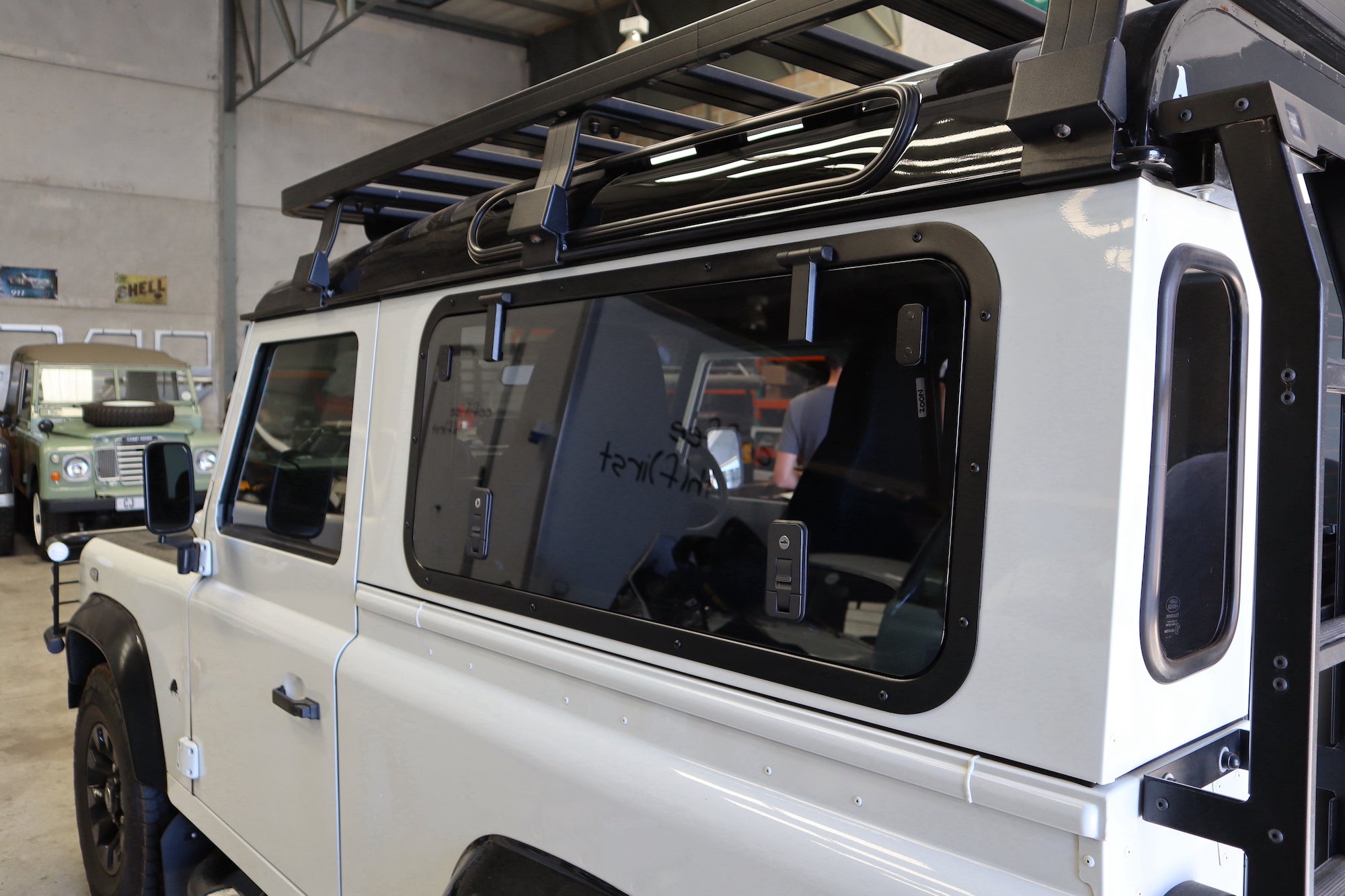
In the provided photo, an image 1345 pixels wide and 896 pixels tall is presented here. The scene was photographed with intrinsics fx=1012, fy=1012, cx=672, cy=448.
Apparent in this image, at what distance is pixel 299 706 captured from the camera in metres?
1.96

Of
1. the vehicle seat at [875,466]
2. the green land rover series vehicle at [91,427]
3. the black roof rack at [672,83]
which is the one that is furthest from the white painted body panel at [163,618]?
the green land rover series vehicle at [91,427]

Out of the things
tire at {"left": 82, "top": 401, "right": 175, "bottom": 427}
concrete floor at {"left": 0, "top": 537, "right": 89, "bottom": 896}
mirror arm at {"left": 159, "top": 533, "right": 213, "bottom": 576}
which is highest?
tire at {"left": 82, "top": 401, "right": 175, "bottom": 427}

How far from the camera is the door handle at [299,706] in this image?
1.94 meters

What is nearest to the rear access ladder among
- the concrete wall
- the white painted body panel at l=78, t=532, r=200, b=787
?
the white painted body panel at l=78, t=532, r=200, b=787

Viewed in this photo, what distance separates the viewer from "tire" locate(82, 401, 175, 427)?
368 inches

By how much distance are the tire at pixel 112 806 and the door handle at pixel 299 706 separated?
967 mm

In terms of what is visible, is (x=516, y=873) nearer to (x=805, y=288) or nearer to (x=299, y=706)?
(x=299, y=706)

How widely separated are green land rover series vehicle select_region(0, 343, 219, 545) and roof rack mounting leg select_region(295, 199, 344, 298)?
23.9 ft

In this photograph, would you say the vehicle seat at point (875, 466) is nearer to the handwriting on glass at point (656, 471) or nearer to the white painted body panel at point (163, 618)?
the handwriting on glass at point (656, 471)

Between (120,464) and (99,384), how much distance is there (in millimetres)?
1211

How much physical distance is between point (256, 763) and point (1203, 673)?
190cm

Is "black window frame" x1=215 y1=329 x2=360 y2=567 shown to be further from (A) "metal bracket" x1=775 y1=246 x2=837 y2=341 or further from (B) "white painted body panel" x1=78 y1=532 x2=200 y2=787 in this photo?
(A) "metal bracket" x1=775 y1=246 x2=837 y2=341

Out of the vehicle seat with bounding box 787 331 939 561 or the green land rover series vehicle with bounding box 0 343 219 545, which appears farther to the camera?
the green land rover series vehicle with bounding box 0 343 219 545

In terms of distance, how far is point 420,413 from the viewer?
1817 mm
